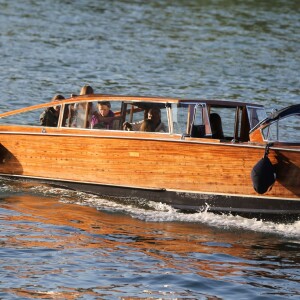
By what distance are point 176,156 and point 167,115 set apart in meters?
0.80

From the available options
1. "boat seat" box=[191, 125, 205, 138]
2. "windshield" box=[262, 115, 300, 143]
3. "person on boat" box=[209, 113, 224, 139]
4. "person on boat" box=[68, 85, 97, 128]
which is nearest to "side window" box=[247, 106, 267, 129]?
"person on boat" box=[209, 113, 224, 139]

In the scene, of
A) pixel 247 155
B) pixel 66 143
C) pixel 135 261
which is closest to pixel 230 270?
pixel 135 261

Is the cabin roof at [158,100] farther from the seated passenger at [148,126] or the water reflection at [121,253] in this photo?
the water reflection at [121,253]

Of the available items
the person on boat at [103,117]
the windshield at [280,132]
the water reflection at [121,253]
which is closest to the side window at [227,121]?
the windshield at [280,132]

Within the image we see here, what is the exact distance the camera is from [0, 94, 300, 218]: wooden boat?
17.5m

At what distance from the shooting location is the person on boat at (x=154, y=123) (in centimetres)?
1847

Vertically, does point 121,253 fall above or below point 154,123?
below

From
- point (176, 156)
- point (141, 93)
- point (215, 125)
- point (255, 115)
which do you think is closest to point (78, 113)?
point (176, 156)

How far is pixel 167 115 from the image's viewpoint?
18484 millimetres

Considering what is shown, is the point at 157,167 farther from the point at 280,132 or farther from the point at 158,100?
the point at 280,132

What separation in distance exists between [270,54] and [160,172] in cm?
2064

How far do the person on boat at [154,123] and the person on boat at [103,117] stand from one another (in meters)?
0.41

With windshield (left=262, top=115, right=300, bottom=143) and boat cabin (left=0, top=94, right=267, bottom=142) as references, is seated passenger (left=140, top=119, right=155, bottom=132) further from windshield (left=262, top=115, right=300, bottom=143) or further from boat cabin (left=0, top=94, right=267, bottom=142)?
windshield (left=262, top=115, right=300, bottom=143)

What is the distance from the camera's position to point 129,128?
18.9 metres
